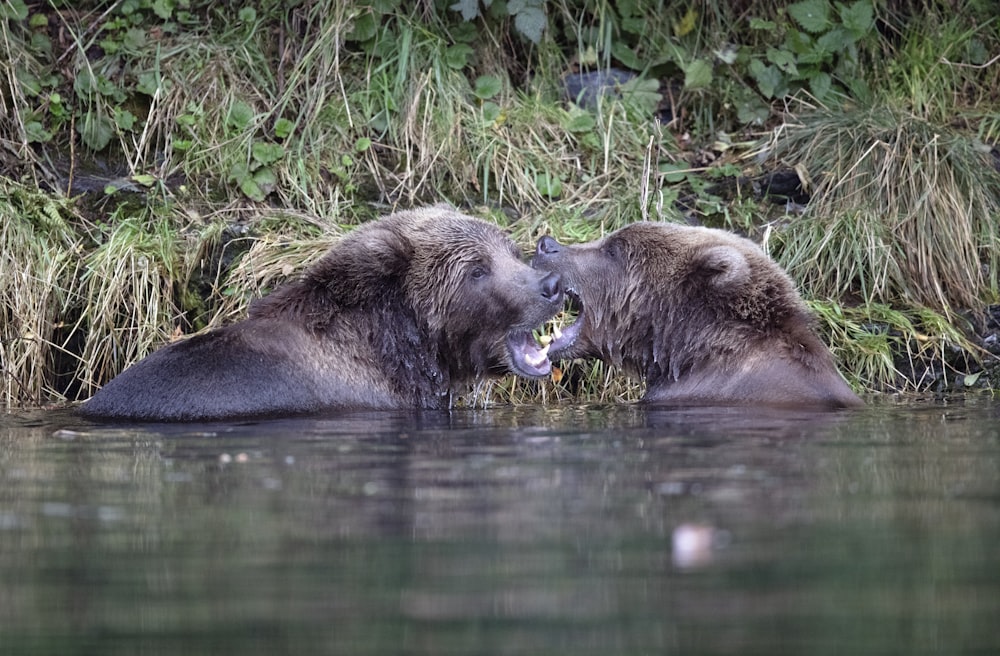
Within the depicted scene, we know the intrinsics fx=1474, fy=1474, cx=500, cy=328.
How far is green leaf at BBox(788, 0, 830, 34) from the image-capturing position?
11.7 metres

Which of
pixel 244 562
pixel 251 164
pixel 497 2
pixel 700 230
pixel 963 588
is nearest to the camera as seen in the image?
pixel 963 588

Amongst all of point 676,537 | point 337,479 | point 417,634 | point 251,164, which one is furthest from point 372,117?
point 417,634

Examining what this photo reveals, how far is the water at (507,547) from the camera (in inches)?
118

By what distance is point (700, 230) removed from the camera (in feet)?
26.9

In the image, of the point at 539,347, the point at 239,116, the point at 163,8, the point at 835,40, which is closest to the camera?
the point at 539,347

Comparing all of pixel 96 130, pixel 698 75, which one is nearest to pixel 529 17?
pixel 698 75

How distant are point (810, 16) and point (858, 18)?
1.27 ft

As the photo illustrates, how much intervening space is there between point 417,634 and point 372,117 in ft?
27.8

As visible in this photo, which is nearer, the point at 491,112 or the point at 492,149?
the point at 492,149

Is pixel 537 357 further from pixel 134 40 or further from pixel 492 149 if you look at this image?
pixel 134 40

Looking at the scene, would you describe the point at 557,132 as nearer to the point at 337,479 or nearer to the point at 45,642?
the point at 337,479

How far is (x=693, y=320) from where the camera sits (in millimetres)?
7824

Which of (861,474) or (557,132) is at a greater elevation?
(557,132)

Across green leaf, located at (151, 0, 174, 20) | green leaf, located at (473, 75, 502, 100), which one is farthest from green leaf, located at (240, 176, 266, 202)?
green leaf, located at (473, 75, 502, 100)
